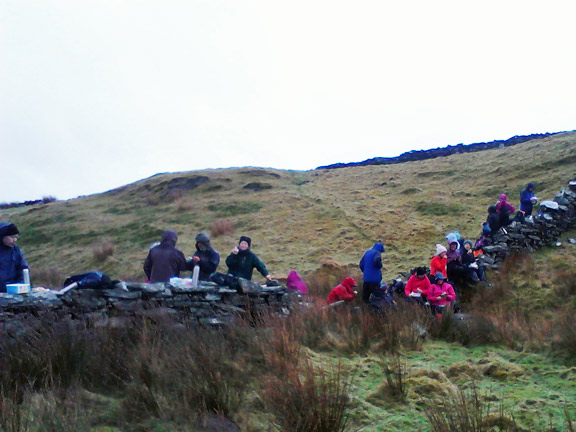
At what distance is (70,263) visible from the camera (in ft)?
58.2

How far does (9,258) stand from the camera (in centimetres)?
566

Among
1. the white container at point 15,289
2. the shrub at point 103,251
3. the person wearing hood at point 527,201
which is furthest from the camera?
the shrub at point 103,251

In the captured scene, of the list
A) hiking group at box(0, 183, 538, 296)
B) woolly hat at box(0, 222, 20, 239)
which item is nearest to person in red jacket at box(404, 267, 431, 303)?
hiking group at box(0, 183, 538, 296)

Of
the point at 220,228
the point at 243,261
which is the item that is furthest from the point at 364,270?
the point at 220,228

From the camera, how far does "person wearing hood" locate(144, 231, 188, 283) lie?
292 inches

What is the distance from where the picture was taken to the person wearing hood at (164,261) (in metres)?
7.42

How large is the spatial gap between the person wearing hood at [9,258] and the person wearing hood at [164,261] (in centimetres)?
201

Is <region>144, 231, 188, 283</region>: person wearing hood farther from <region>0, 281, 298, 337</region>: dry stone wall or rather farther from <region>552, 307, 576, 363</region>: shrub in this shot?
<region>552, 307, 576, 363</region>: shrub

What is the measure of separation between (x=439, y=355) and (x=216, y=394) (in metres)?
2.96

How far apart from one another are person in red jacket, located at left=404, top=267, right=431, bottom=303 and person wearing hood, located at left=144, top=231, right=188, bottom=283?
395 centimetres

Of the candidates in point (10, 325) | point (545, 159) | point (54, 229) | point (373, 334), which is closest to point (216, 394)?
point (10, 325)

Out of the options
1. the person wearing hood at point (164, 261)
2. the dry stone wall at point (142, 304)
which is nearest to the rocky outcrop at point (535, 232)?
the dry stone wall at point (142, 304)

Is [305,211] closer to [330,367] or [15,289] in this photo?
[15,289]

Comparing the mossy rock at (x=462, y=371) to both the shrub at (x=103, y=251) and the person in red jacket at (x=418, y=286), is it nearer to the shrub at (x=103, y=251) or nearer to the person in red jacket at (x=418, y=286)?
the person in red jacket at (x=418, y=286)
